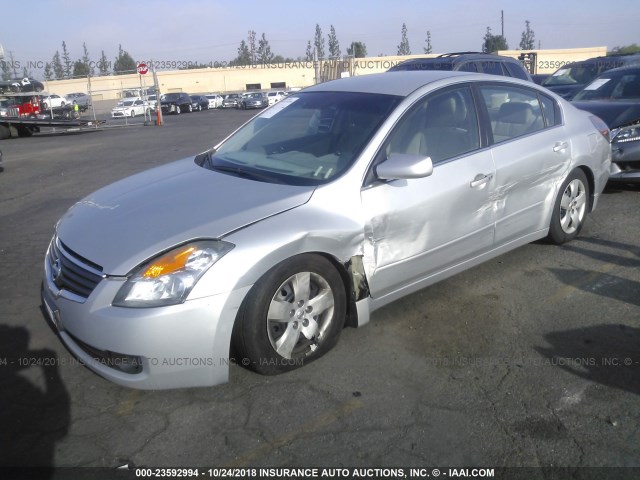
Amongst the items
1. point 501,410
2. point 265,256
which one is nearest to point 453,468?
point 501,410

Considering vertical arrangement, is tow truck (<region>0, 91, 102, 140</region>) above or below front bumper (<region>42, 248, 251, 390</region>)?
above

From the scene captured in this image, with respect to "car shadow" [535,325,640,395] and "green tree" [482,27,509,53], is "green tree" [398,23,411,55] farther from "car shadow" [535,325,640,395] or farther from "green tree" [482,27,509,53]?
"car shadow" [535,325,640,395]

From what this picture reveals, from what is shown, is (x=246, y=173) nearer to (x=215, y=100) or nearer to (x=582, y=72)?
(x=582, y=72)

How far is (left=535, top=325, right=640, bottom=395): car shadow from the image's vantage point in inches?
127

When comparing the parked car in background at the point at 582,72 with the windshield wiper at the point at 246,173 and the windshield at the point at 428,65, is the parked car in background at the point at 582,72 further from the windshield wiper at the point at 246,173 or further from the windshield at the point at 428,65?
the windshield wiper at the point at 246,173

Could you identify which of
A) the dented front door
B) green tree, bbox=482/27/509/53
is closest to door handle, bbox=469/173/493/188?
the dented front door

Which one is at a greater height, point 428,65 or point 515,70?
point 428,65

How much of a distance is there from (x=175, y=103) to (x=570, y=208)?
37.4 metres

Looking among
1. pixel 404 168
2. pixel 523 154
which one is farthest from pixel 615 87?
pixel 404 168

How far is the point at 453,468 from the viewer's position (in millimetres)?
2533

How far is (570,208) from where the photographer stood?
5.16 metres

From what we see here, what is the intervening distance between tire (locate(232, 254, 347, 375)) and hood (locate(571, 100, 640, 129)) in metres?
5.44

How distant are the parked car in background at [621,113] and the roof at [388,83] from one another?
3.48 meters

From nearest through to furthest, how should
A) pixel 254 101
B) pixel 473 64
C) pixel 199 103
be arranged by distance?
pixel 473 64
pixel 254 101
pixel 199 103
